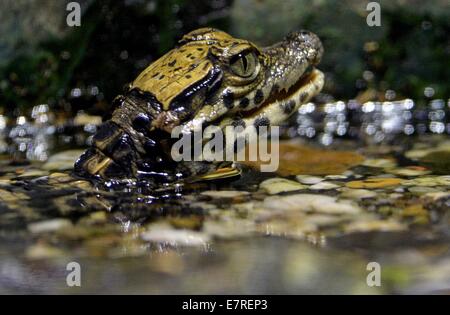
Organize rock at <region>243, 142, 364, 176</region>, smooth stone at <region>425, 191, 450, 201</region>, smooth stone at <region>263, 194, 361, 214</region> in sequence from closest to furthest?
smooth stone at <region>263, 194, 361, 214</region> < smooth stone at <region>425, 191, 450, 201</region> < rock at <region>243, 142, 364, 176</region>

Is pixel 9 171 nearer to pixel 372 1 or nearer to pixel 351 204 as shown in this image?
pixel 351 204

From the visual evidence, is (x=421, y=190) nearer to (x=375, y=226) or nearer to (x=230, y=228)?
(x=375, y=226)

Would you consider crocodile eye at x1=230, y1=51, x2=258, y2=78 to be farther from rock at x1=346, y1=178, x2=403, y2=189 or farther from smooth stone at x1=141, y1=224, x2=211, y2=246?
smooth stone at x1=141, y1=224, x2=211, y2=246

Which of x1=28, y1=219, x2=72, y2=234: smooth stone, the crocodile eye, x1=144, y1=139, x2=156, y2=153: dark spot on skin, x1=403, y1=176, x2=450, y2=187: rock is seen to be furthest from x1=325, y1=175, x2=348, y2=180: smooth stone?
x1=28, y1=219, x2=72, y2=234: smooth stone

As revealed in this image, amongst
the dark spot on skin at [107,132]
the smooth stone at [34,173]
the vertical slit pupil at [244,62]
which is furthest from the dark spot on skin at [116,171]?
the vertical slit pupil at [244,62]

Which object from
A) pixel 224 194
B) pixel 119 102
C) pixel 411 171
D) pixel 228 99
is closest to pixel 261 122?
pixel 228 99

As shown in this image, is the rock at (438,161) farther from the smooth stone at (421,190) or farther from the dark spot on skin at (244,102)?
the dark spot on skin at (244,102)
